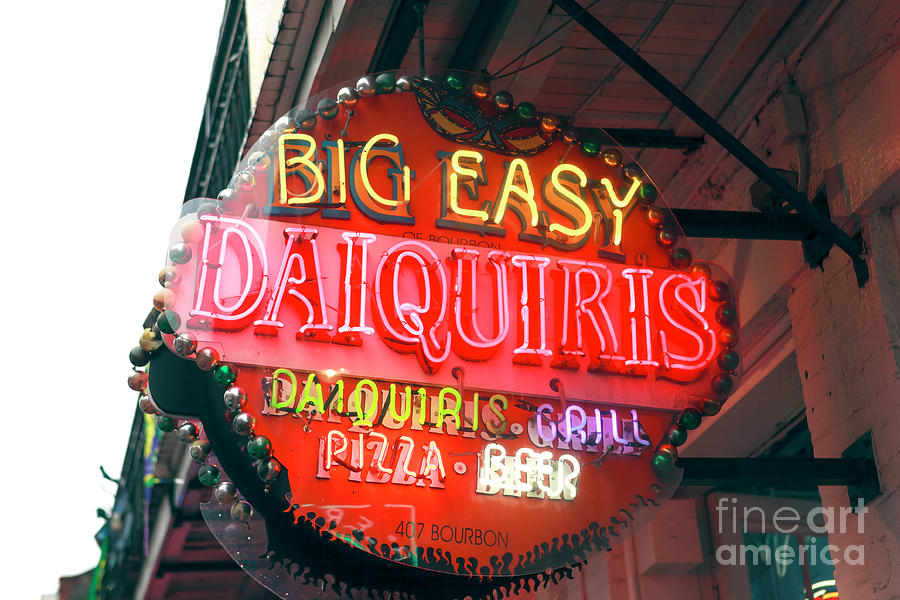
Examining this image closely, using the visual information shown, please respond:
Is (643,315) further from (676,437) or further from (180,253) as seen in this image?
(180,253)

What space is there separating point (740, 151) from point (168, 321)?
7.61 feet

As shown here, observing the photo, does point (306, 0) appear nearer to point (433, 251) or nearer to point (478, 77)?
point (478, 77)

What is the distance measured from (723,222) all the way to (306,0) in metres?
2.07

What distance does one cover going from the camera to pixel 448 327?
13.2 ft

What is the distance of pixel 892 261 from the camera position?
14.7 feet

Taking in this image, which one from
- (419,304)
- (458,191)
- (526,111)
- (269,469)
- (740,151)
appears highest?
(526,111)

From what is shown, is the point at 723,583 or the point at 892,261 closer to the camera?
the point at 892,261

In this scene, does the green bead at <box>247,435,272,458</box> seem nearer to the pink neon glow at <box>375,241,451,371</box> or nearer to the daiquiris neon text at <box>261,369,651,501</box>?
the daiquiris neon text at <box>261,369,651,501</box>

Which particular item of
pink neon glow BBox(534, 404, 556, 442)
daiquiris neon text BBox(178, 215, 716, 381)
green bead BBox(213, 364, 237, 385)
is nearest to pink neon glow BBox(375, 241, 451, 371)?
daiquiris neon text BBox(178, 215, 716, 381)

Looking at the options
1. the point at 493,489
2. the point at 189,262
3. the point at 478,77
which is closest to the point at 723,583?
the point at 493,489

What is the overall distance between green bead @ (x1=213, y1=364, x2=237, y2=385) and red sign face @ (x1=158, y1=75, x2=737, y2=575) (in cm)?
4

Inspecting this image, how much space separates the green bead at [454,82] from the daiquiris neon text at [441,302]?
75 cm

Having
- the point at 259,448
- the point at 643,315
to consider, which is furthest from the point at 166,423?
the point at 643,315

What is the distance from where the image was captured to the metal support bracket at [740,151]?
4363 millimetres
